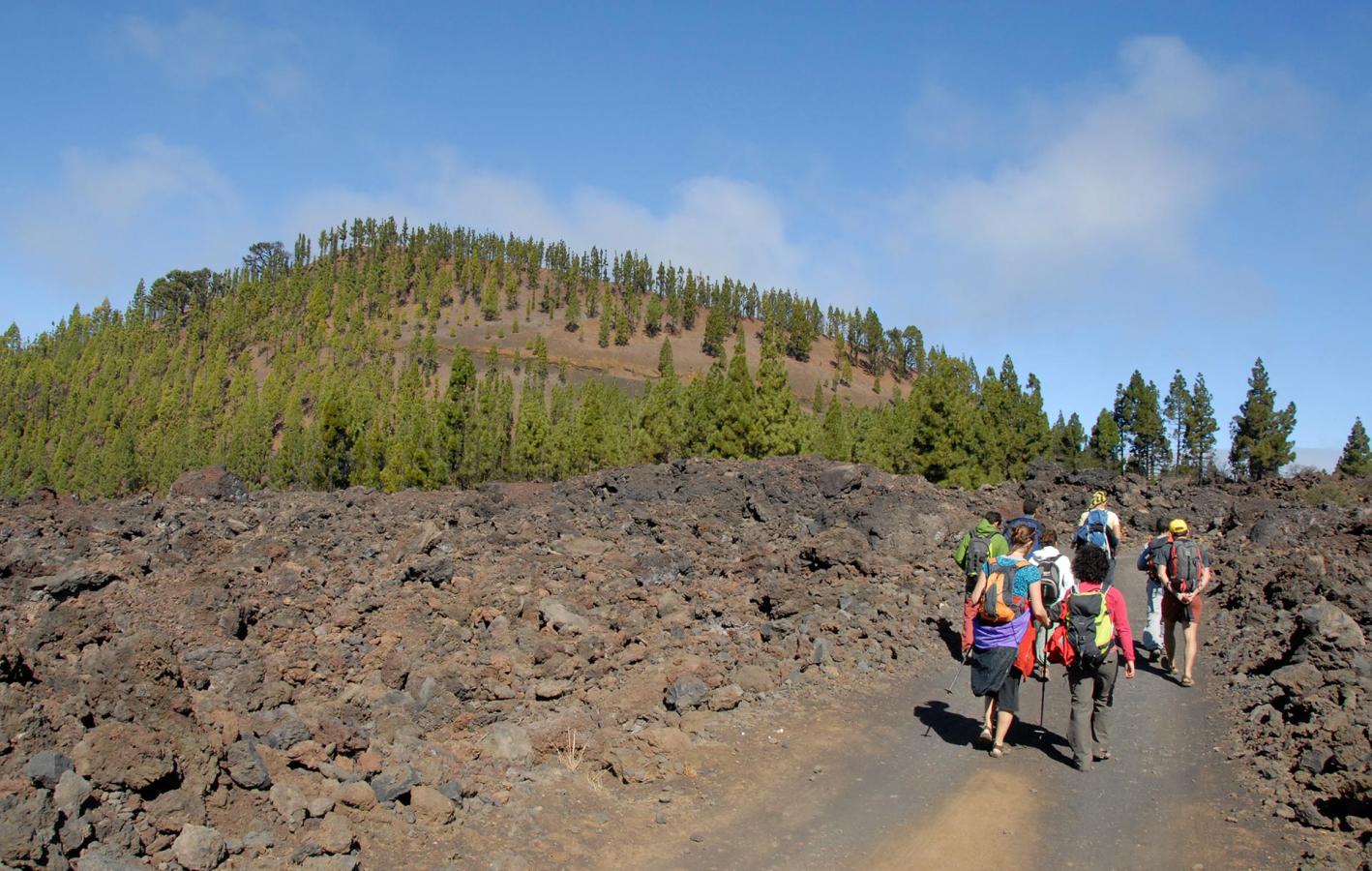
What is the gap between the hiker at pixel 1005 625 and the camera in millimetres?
7824

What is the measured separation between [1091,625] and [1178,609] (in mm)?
4038

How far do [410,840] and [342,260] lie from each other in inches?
6903

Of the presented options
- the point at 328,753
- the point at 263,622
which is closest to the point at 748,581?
the point at 263,622

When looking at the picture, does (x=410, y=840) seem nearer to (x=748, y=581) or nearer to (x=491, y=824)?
(x=491, y=824)

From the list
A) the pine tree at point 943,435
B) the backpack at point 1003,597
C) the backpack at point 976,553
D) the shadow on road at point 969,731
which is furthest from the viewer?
the pine tree at point 943,435

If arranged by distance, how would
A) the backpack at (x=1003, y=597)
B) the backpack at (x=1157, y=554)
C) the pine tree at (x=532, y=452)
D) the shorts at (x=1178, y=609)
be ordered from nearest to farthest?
the backpack at (x=1003, y=597) → the shorts at (x=1178, y=609) → the backpack at (x=1157, y=554) → the pine tree at (x=532, y=452)

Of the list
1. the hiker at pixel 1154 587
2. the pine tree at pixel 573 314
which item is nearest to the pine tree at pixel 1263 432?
the hiker at pixel 1154 587

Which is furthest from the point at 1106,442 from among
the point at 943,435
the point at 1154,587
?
the point at 1154,587

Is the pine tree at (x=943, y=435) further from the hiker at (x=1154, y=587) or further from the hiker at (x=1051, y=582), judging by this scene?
the hiker at (x=1051, y=582)

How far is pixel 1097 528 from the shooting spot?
11.3 m

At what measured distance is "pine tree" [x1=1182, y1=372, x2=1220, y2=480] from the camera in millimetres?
71562

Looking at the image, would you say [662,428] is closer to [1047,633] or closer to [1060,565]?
[1060,565]

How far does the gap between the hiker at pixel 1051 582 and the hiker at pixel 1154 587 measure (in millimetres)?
2747

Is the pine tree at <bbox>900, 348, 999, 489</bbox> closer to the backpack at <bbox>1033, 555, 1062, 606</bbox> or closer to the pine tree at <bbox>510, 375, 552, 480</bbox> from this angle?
the pine tree at <bbox>510, 375, 552, 480</bbox>
